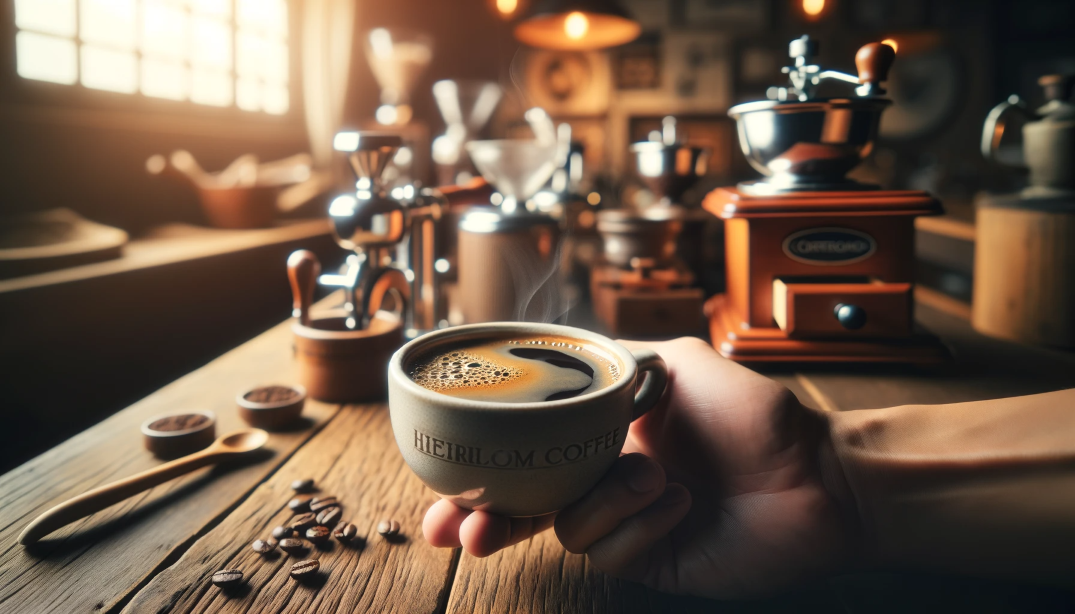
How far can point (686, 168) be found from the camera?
1.61m

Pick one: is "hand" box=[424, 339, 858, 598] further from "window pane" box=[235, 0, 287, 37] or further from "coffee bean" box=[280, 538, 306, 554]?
"window pane" box=[235, 0, 287, 37]

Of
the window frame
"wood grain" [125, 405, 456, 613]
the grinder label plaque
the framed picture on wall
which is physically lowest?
"wood grain" [125, 405, 456, 613]

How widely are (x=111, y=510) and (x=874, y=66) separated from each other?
3.49 ft

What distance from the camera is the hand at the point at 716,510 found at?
0.53 metres

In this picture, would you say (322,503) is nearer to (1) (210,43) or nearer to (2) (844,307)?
(2) (844,307)

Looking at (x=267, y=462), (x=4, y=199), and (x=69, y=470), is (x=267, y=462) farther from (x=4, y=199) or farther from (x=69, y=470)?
(x=4, y=199)

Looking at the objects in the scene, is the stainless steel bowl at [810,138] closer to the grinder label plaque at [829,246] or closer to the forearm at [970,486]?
the grinder label plaque at [829,246]

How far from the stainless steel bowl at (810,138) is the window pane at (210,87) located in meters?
2.53

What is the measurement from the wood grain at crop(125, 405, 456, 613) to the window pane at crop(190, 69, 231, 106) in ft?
8.59

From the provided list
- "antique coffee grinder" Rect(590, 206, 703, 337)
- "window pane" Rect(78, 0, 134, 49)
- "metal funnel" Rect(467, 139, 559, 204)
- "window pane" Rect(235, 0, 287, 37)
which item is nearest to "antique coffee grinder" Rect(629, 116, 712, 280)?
"antique coffee grinder" Rect(590, 206, 703, 337)

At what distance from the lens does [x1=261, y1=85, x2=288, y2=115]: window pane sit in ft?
11.0

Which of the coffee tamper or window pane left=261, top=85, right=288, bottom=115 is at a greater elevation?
window pane left=261, top=85, right=288, bottom=115

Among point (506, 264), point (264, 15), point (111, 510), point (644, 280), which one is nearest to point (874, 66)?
point (644, 280)

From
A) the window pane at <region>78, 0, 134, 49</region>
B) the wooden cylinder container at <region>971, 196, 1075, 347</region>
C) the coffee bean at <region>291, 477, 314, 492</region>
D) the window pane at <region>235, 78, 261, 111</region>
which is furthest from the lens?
the window pane at <region>235, 78, 261, 111</region>
